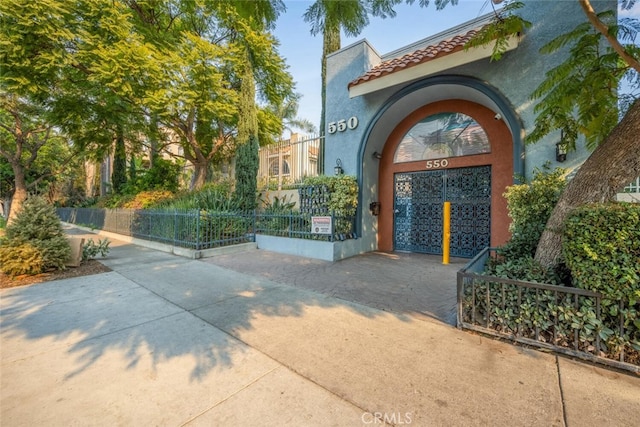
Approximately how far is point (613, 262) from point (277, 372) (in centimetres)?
300

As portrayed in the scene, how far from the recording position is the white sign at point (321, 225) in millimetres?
6984

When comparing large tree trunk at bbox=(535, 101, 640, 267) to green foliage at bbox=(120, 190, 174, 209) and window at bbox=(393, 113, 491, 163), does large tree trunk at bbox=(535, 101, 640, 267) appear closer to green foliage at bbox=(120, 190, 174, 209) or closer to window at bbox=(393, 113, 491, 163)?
window at bbox=(393, 113, 491, 163)

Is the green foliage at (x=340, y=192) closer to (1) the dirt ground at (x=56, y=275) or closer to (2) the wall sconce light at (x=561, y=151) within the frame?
(2) the wall sconce light at (x=561, y=151)

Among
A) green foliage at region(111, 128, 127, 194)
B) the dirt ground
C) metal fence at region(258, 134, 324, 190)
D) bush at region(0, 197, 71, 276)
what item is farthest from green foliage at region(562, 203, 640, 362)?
green foliage at region(111, 128, 127, 194)

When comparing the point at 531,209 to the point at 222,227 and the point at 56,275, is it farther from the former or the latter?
the point at 56,275

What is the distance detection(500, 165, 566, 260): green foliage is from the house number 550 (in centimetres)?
441

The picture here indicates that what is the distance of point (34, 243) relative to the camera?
5344 mm

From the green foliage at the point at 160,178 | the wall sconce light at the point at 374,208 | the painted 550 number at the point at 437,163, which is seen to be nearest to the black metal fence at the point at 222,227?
the wall sconce light at the point at 374,208

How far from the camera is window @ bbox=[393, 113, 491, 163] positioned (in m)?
6.95

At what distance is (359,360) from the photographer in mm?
2475

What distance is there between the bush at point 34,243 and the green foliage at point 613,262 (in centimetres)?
828

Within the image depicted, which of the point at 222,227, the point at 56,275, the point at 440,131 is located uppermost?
the point at 440,131

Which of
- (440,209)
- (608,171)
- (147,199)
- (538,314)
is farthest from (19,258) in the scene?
(440,209)

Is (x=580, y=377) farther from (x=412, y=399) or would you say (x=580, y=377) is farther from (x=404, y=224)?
(x=404, y=224)
